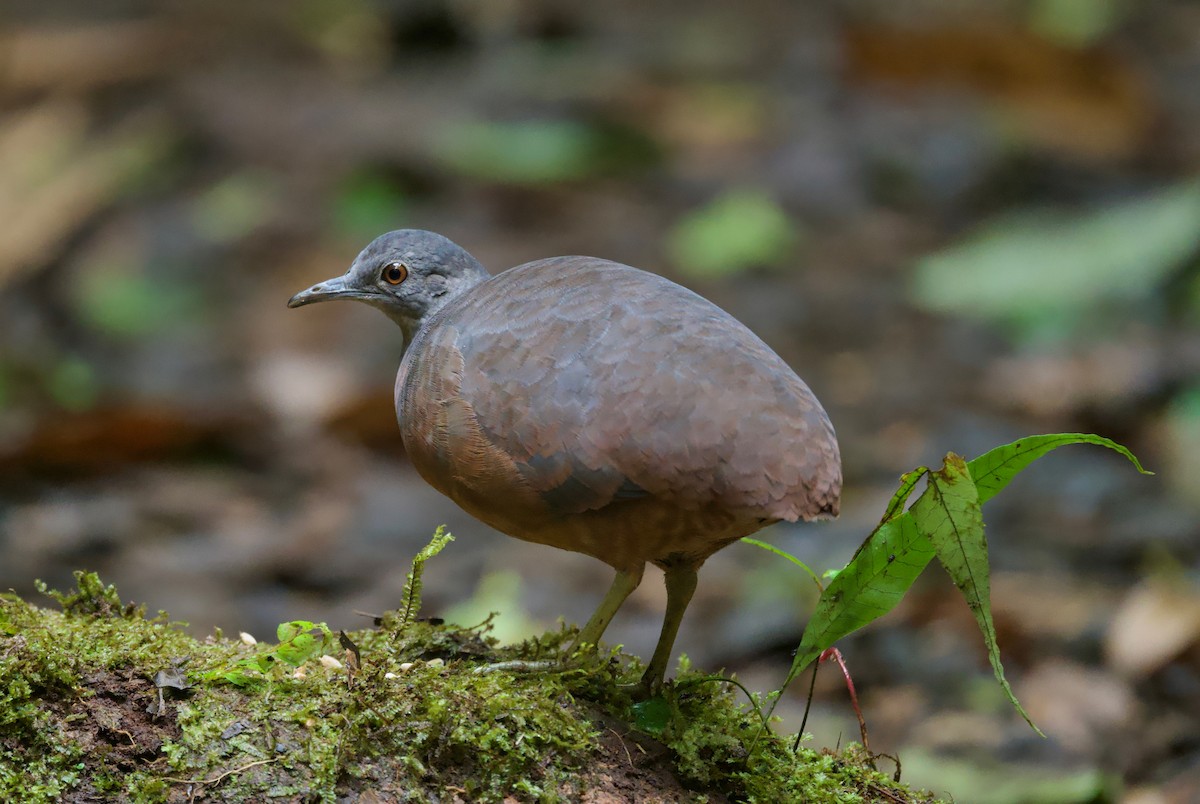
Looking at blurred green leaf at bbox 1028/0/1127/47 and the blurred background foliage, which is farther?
blurred green leaf at bbox 1028/0/1127/47

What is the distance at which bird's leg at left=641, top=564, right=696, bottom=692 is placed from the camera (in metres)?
3.95

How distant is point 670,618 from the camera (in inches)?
157

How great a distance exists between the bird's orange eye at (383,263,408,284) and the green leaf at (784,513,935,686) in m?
2.18

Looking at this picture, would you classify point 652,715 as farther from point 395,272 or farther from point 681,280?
point 681,280

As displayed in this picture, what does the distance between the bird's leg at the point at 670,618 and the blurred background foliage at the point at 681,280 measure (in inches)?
86.8

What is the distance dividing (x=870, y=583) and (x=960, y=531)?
1.04 feet

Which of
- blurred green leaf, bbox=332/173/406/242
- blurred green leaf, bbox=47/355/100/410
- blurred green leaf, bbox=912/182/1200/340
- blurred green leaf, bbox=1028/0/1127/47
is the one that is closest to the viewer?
blurred green leaf, bbox=47/355/100/410

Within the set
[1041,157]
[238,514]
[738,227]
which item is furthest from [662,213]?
[238,514]

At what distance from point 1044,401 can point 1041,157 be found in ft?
15.9

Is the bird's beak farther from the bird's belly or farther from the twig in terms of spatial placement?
the twig

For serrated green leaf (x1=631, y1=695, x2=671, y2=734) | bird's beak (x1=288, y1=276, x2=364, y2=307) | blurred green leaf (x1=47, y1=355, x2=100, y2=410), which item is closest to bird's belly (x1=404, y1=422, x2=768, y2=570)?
serrated green leaf (x1=631, y1=695, x2=671, y2=734)

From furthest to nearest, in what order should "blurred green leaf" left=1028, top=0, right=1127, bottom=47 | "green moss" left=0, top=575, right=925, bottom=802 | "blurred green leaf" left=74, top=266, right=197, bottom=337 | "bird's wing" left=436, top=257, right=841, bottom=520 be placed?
1. "blurred green leaf" left=1028, top=0, right=1127, bottom=47
2. "blurred green leaf" left=74, top=266, right=197, bottom=337
3. "bird's wing" left=436, top=257, right=841, bottom=520
4. "green moss" left=0, top=575, right=925, bottom=802

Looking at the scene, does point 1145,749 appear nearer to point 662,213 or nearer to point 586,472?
point 586,472

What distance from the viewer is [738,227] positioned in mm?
12500
